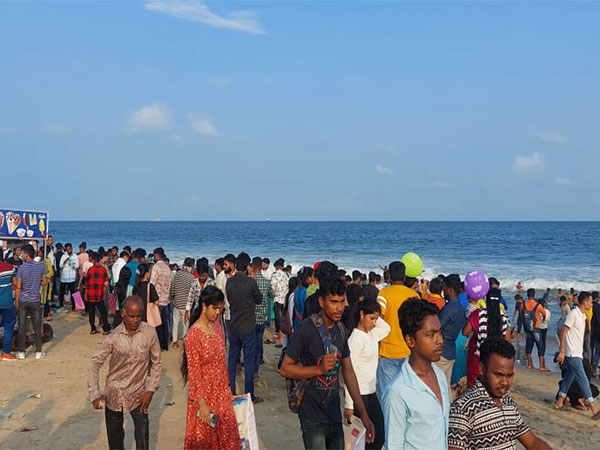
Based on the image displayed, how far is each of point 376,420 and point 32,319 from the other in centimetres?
761

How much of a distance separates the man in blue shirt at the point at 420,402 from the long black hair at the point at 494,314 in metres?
3.63

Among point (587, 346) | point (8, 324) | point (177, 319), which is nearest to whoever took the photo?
point (8, 324)

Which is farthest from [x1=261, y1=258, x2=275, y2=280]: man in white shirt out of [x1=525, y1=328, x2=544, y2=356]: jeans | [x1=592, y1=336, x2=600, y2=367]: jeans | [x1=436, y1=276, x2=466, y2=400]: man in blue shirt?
[x1=436, y1=276, x2=466, y2=400]: man in blue shirt

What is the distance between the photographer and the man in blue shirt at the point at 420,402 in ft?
10.8

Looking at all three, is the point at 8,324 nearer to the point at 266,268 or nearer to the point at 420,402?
the point at 266,268

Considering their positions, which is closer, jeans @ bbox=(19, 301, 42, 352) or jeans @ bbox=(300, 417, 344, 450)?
jeans @ bbox=(300, 417, 344, 450)

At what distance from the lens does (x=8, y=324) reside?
10.9m

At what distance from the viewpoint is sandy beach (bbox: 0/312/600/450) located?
280 inches

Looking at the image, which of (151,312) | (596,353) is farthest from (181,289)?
(596,353)

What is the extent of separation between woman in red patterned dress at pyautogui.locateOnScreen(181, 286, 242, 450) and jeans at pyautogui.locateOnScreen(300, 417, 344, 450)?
0.95m

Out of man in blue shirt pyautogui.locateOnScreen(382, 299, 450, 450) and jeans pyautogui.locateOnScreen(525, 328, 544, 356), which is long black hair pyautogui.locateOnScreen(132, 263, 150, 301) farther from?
jeans pyautogui.locateOnScreen(525, 328, 544, 356)

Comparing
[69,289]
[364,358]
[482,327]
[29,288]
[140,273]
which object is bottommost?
[69,289]

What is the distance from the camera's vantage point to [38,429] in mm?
7324

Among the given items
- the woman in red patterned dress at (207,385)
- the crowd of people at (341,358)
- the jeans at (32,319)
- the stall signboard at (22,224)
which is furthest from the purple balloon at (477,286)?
the stall signboard at (22,224)
